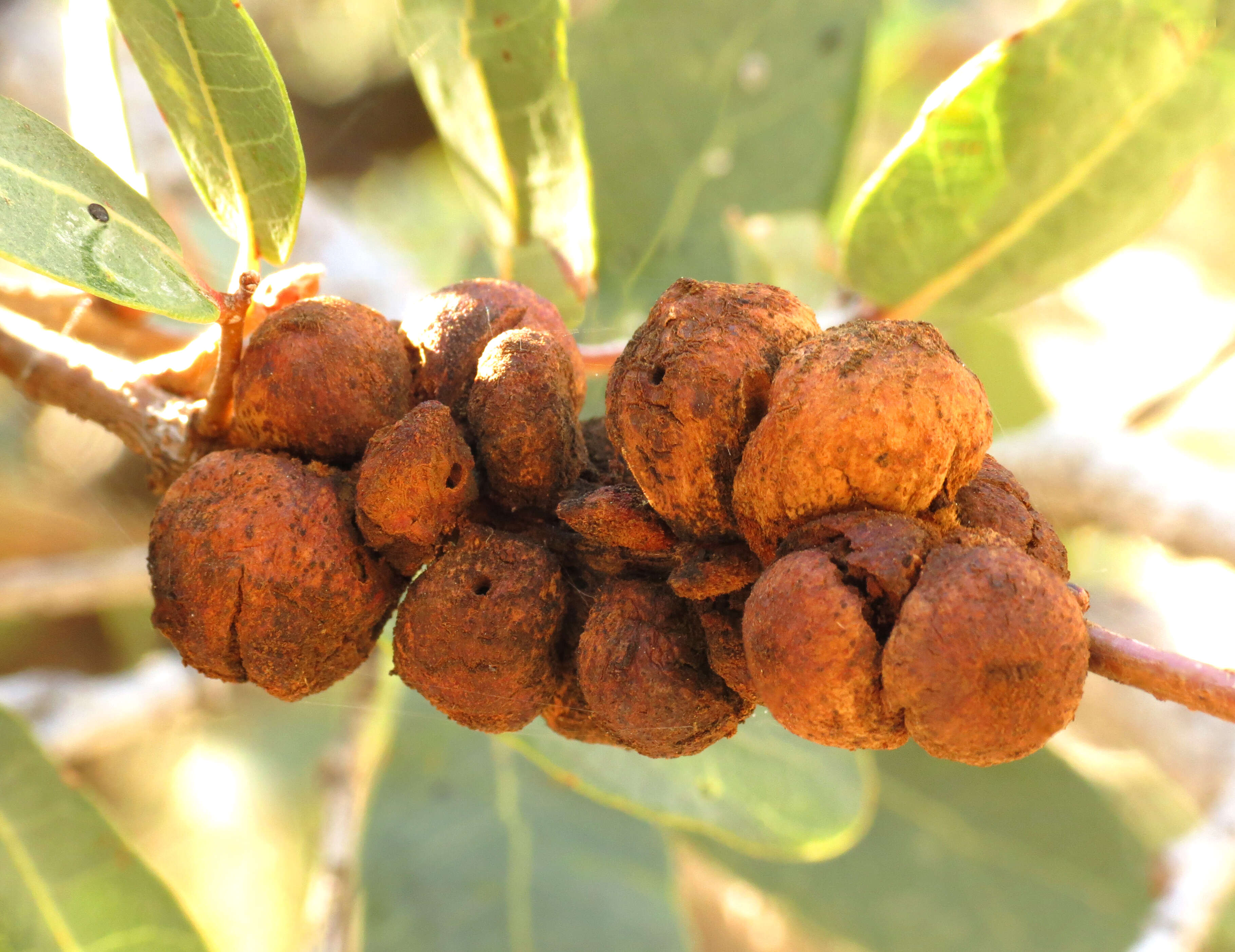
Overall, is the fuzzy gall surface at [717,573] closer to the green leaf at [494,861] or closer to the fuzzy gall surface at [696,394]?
the fuzzy gall surface at [696,394]

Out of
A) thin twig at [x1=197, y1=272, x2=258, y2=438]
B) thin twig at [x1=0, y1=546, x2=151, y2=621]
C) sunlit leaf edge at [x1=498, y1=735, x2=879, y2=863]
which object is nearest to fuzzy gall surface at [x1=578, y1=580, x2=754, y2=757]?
thin twig at [x1=197, y1=272, x2=258, y2=438]

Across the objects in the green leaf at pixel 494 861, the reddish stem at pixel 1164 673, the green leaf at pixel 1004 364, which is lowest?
the green leaf at pixel 494 861

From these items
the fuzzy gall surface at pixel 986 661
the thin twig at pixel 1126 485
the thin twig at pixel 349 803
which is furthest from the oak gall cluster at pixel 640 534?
the thin twig at pixel 1126 485

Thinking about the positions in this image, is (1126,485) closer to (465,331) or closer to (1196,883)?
(1196,883)

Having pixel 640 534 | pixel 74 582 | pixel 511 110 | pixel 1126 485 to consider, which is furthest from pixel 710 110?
pixel 74 582

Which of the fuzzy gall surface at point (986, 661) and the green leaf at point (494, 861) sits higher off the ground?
the fuzzy gall surface at point (986, 661)

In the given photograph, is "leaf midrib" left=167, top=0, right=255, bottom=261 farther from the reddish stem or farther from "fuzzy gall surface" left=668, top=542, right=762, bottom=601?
the reddish stem

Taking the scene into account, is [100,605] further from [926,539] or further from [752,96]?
[926,539]
